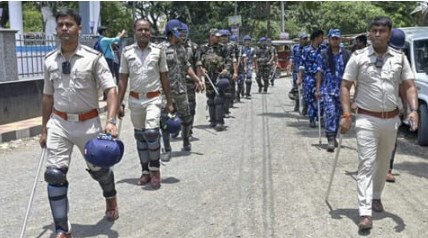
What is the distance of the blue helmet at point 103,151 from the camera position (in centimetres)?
444

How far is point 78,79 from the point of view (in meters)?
4.77

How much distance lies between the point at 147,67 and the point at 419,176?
→ 3639mm

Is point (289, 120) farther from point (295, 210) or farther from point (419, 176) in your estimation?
point (295, 210)

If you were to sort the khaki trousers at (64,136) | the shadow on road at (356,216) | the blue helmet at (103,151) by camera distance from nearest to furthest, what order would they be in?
the blue helmet at (103,151) → the khaki trousers at (64,136) → the shadow on road at (356,216)

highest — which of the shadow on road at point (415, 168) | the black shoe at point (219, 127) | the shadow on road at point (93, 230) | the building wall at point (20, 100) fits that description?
the building wall at point (20, 100)

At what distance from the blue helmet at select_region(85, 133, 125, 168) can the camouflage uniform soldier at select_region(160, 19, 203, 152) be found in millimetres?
2989

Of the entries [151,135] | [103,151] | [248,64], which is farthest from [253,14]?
[103,151]

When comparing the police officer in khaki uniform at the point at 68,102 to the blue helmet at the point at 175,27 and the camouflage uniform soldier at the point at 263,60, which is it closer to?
the blue helmet at the point at 175,27

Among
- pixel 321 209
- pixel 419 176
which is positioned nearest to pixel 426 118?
pixel 419 176

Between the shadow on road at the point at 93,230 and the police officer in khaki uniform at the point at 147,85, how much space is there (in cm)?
132

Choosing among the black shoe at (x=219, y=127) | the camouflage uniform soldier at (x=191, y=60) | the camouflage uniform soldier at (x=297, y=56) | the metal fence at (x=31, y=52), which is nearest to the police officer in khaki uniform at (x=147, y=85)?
the camouflage uniform soldier at (x=191, y=60)

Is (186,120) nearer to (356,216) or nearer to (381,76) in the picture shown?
(356,216)

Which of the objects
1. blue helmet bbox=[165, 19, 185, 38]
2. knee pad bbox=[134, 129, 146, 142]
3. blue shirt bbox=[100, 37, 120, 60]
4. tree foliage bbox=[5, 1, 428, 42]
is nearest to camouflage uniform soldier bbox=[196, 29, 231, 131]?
blue helmet bbox=[165, 19, 185, 38]

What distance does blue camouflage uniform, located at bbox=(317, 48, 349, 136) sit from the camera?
8805mm
